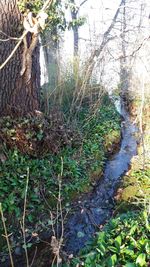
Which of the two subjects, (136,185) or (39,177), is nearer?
(39,177)

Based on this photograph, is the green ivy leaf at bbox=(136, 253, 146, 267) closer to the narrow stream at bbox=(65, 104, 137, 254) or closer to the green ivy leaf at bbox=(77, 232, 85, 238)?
the narrow stream at bbox=(65, 104, 137, 254)

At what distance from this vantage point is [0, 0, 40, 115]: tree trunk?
4.83m

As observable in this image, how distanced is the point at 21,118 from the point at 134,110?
778 centimetres

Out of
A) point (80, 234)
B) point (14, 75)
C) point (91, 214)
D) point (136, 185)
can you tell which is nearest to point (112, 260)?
point (80, 234)

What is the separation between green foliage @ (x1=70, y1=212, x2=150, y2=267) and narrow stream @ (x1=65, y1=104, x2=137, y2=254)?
90cm

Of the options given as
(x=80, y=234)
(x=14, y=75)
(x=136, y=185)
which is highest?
(x=14, y=75)

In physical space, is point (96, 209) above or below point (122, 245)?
below

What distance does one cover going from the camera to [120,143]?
28.0 feet

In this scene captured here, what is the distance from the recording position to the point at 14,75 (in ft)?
16.6

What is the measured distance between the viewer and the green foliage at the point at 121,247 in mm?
2779

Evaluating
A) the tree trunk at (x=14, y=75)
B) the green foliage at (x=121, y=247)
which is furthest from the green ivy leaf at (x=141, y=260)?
the tree trunk at (x=14, y=75)

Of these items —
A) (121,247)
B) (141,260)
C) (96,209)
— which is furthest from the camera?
(96,209)

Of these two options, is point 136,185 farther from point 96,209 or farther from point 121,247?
point 121,247

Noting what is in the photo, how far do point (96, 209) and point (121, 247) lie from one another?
6.54 feet
